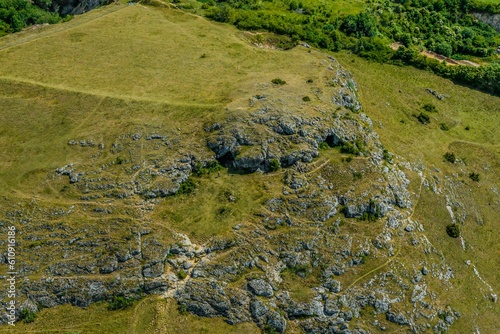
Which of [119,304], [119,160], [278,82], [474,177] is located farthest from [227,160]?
[474,177]

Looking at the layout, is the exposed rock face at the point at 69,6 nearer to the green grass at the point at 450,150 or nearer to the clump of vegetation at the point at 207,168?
the green grass at the point at 450,150

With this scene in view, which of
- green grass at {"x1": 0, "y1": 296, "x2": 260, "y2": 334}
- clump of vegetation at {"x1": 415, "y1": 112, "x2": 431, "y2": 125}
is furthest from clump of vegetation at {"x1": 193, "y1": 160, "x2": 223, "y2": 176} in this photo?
clump of vegetation at {"x1": 415, "y1": 112, "x2": 431, "y2": 125}

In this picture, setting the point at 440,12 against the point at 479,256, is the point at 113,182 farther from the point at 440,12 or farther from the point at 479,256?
the point at 440,12

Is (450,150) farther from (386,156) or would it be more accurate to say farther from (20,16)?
(20,16)

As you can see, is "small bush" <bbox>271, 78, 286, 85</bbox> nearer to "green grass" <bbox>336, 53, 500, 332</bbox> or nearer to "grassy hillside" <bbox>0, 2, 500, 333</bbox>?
"grassy hillside" <bbox>0, 2, 500, 333</bbox>

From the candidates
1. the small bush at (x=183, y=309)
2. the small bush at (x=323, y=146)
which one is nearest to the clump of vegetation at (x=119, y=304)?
the small bush at (x=183, y=309)

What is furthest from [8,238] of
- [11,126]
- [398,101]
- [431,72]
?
[431,72]

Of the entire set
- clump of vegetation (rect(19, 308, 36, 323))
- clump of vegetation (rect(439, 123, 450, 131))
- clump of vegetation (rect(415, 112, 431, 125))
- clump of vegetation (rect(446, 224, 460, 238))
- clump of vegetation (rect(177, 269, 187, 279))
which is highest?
clump of vegetation (rect(415, 112, 431, 125))
